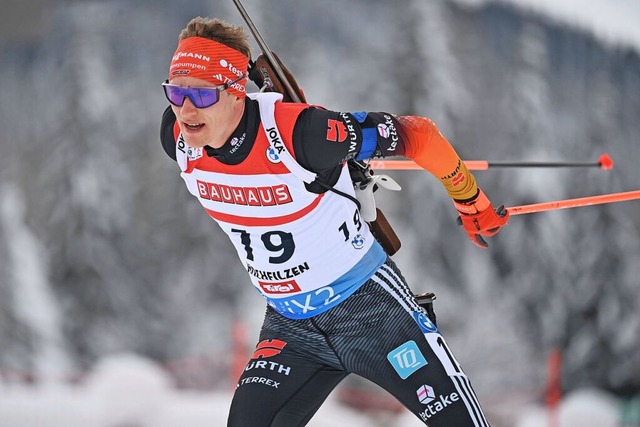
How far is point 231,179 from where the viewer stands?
84.6 inches

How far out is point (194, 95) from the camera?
80.9 inches

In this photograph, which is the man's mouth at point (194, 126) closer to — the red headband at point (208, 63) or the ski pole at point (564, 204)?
the red headband at point (208, 63)

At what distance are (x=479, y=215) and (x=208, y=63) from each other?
0.86m

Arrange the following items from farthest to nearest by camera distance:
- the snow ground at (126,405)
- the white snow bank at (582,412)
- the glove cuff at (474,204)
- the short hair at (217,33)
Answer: the white snow bank at (582,412)
the snow ground at (126,405)
the glove cuff at (474,204)
the short hair at (217,33)

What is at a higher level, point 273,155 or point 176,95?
point 176,95

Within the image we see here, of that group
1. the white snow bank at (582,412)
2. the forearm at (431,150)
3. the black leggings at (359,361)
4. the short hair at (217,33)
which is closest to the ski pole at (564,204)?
the forearm at (431,150)

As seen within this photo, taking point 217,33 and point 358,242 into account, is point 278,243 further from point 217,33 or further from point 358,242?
point 217,33

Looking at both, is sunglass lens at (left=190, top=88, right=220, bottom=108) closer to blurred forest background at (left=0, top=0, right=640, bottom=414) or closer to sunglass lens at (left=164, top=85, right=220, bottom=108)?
sunglass lens at (left=164, top=85, right=220, bottom=108)

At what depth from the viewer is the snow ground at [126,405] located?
14.5ft

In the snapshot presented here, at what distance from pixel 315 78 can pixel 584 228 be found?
5.57 feet

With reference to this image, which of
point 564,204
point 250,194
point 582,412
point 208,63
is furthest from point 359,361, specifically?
point 582,412

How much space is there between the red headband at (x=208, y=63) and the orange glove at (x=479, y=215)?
0.70 metres

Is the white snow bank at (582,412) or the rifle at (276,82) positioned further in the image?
the white snow bank at (582,412)

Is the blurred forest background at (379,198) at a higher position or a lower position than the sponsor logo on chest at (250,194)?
higher
